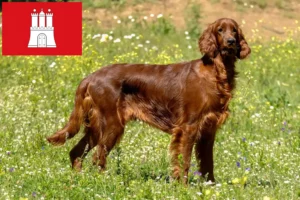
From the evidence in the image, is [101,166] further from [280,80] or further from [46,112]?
[280,80]

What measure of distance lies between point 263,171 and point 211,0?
10.0 metres

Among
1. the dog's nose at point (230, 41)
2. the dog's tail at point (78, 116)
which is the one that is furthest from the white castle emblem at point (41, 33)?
the dog's nose at point (230, 41)

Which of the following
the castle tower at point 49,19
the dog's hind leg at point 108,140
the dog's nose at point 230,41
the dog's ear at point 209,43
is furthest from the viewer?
the castle tower at point 49,19

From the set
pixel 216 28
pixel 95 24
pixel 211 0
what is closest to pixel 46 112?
pixel 216 28

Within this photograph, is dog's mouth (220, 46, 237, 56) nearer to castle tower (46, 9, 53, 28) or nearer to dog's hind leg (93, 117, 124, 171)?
dog's hind leg (93, 117, 124, 171)

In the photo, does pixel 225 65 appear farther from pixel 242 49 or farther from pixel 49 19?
pixel 49 19

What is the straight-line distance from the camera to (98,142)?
6.86m

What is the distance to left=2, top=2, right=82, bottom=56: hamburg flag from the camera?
40.4 ft

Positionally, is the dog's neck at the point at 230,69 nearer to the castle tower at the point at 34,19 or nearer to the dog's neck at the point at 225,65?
the dog's neck at the point at 225,65

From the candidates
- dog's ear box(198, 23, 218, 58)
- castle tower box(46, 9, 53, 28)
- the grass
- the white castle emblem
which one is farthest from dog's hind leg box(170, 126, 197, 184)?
castle tower box(46, 9, 53, 28)

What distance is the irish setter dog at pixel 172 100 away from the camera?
6516 millimetres

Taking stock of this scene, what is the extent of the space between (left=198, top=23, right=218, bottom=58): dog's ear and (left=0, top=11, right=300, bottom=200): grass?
97 centimetres

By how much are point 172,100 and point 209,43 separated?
0.60 meters

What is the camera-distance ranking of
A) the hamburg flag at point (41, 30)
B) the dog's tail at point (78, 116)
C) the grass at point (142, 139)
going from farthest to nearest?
the hamburg flag at point (41, 30)
the dog's tail at point (78, 116)
the grass at point (142, 139)
